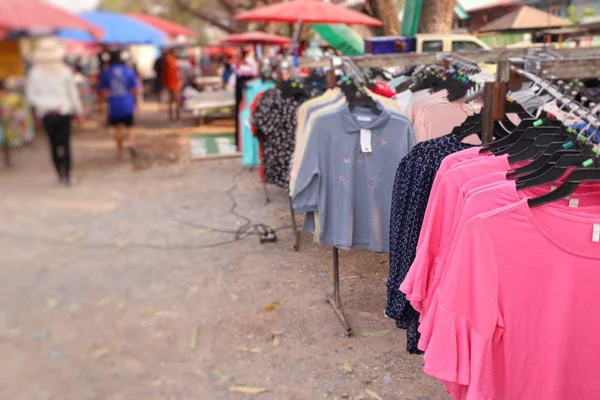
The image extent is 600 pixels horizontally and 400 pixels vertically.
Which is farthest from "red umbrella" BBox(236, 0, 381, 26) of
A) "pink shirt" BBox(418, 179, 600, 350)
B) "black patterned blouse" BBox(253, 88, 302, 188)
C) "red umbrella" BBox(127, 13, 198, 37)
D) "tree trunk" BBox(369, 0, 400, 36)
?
"pink shirt" BBox(418, 179, 600, 350)

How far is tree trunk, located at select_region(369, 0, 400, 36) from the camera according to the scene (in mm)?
8742

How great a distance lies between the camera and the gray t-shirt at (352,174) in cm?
270

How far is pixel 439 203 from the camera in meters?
1.74

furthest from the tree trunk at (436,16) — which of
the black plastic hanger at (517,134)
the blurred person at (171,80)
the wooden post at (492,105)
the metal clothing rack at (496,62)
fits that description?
the blurred person at (171,80)

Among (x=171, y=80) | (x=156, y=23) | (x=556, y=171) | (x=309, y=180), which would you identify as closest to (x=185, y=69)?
(x=171, y=80)

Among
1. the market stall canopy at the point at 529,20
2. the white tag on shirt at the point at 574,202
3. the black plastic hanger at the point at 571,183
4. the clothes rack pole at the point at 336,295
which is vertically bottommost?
the clothes rack pole at the point at 336,295

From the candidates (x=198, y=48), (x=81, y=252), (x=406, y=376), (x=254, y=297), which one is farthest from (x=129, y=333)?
(x=198, y=48)

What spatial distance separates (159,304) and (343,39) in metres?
7.36

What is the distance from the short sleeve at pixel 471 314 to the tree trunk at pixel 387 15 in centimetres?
789

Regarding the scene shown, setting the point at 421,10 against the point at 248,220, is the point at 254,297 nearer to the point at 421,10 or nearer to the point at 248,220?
the point at 248,220

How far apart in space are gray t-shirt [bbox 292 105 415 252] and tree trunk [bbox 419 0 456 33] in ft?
17.4

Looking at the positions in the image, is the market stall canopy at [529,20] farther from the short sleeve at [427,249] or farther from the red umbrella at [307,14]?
the short sleeve at [427,249]

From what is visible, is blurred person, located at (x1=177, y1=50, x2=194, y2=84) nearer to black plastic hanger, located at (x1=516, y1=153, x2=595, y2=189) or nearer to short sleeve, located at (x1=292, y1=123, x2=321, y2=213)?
short sleeve, located at (x1=292, y1=123, x2=321, y2=213)

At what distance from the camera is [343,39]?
28.5ft
